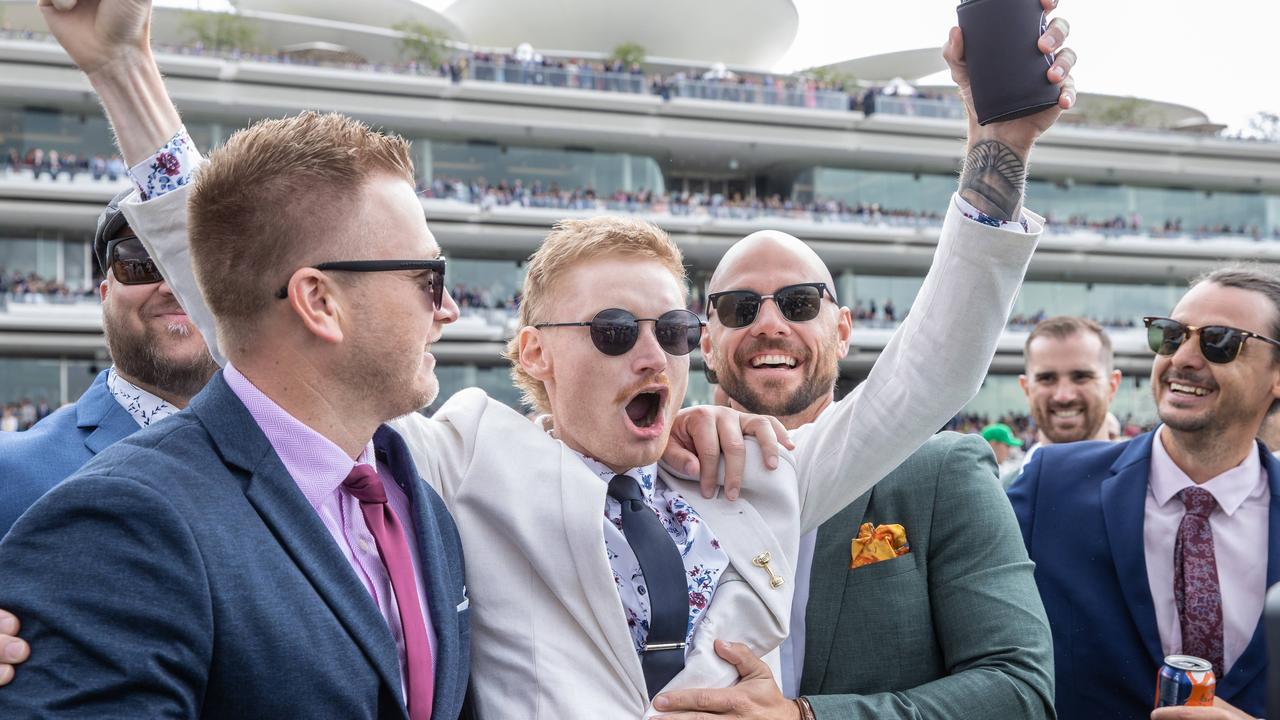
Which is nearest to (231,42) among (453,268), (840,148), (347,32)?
(347,32)

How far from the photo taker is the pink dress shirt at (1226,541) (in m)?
2.96

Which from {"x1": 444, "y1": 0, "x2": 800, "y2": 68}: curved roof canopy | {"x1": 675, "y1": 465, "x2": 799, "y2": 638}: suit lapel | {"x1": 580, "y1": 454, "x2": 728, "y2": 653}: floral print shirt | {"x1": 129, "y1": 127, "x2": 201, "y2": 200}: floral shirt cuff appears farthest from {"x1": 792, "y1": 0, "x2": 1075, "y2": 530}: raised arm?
{"x1": 444, "y1": 0, "x2": 800, "y2": 68}: curved roof canopy

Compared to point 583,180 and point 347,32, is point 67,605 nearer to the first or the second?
point 583,180

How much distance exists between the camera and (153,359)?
2936mm

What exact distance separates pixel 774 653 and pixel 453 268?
28.4m

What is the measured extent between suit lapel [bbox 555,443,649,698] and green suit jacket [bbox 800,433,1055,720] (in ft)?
1.87

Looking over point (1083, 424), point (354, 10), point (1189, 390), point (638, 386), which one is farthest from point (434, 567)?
point (354, 10)

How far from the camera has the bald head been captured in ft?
10.1

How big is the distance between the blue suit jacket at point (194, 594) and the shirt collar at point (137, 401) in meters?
1.26

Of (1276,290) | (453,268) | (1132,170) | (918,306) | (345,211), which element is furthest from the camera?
(1132,170)

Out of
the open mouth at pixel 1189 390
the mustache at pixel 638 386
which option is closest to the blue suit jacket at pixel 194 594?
the mustache at pixel 638 386

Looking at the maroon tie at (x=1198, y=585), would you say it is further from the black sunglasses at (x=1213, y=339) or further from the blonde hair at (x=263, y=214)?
the blonde hair at (x=263, y=214)

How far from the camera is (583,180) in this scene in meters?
30.8

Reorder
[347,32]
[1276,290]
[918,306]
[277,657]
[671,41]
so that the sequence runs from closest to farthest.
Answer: [277,657] → [918,306] → [1276,290] → [347,32] → [671,41]
